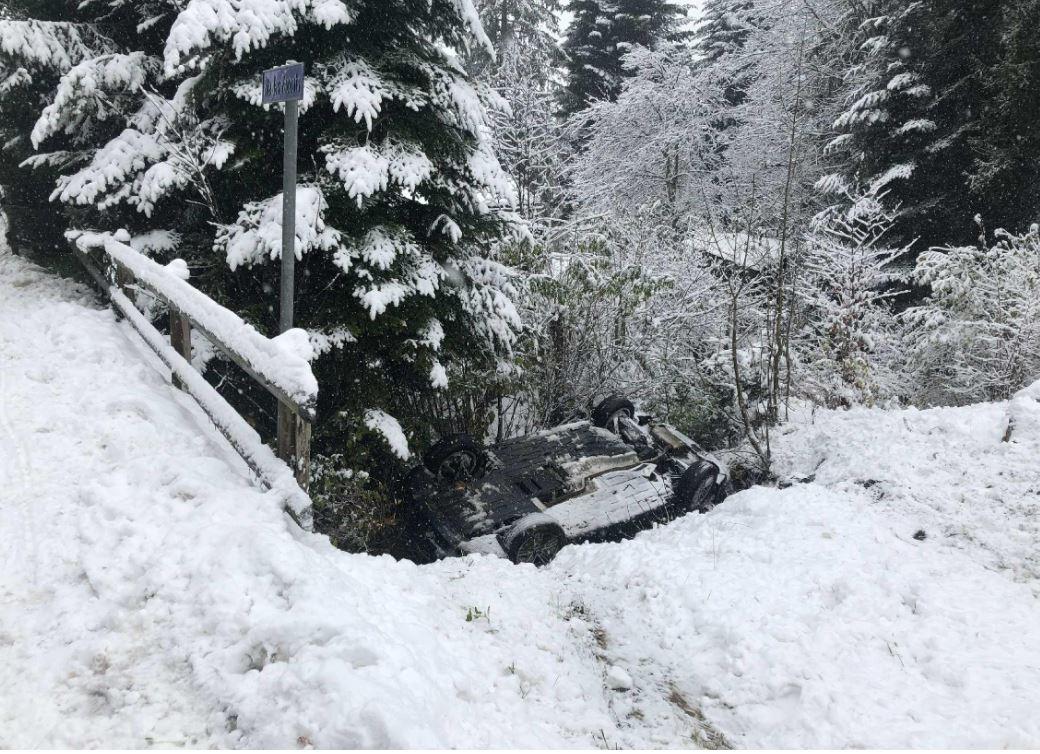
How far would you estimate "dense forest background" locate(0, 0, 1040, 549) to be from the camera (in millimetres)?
6363

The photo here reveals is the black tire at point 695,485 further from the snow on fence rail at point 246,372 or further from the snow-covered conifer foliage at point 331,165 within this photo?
the snow on fence rail at point 246,372

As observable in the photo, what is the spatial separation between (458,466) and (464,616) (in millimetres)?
3378

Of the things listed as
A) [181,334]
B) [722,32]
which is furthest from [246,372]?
[722,32]

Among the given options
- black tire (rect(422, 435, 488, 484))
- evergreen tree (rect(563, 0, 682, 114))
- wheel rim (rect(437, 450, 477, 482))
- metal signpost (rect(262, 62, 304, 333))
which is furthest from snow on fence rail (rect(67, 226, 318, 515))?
evergreen tree (rect(563, 0, 682, 114))

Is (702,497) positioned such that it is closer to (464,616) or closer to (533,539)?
(533,539)

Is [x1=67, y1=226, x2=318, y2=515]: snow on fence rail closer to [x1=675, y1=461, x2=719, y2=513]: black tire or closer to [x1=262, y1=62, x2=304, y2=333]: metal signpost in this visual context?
[x1=262, y1=62, x2=304, y2=333]: metal signpost

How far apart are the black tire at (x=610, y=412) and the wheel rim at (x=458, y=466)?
105 inches

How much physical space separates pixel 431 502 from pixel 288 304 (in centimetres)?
303

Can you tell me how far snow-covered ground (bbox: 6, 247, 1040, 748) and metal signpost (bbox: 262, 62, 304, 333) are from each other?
164 cm

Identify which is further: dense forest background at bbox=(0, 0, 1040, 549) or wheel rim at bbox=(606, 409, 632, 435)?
wheel rim at bbox=(606, 409, 632, 435)

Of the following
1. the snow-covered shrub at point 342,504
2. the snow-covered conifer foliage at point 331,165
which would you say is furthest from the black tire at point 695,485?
the snow-covered shrub at point 342,504

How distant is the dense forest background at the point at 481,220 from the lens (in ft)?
20.9

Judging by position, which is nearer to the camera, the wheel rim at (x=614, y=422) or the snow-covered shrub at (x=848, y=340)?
the wheel rim at (x=614, y=422)

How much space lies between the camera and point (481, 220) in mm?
7395
